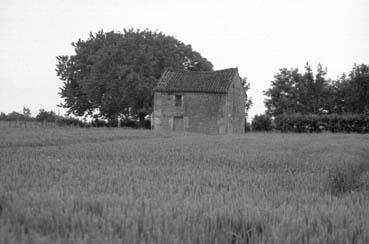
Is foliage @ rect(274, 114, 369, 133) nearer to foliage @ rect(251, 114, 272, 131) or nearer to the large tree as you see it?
foliage @ rect(251, 114, 272, 131)

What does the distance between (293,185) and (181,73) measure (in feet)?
141

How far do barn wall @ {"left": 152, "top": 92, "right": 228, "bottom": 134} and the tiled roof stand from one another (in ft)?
2.44

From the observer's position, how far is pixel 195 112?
4700 centimetres

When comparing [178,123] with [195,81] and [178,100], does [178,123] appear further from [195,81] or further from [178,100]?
[195,81]

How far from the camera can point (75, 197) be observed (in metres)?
4.50

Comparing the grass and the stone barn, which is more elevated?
the stone barn

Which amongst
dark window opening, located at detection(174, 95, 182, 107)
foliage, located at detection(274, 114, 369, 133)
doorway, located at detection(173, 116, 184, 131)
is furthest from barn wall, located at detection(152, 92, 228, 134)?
foliage, located at detection(274, 114, 369, 133)

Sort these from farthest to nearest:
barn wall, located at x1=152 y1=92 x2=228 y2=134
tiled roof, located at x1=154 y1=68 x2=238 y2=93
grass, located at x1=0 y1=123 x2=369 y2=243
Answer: tiled roof, located at x1=154 y1=68 x2=238 y2=93 → barn wall, located at x1=152 y1=92 x2=228 y2=134 → grass, located at x1=0 y1=123 x2=369 y2=243

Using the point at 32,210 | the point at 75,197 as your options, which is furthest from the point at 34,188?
the point at 32,210

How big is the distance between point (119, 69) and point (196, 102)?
1105cm

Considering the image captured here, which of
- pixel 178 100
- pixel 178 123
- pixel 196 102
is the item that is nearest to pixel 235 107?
pixel 196 102

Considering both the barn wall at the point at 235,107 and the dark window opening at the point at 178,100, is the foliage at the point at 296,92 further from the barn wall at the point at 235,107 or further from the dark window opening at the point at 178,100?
the dark window opening at the point at 178,100

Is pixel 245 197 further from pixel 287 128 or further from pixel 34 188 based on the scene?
pixel 287 128

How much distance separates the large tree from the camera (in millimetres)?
49500
